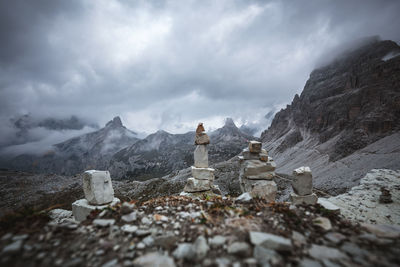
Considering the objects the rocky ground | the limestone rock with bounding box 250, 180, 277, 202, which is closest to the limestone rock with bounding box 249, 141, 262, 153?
the limestone rock with bounding box 250, 180, 277, 202

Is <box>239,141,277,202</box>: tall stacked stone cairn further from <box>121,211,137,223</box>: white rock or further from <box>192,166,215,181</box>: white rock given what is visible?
<box>121,211,137,223</box>: white rock

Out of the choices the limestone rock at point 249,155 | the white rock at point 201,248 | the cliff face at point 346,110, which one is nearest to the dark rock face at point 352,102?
the cliff face at point 346,110

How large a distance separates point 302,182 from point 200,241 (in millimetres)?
5794

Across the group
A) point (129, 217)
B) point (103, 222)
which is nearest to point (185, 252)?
point (129, 217)

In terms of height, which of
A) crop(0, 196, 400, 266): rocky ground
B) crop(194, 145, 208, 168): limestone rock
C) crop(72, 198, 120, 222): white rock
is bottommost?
crop(72, 198, 120, 222): white rock

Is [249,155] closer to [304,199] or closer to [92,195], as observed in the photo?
[304,199]

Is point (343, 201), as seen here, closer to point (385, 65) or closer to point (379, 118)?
point (379, 118)

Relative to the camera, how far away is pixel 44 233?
8.54 ft

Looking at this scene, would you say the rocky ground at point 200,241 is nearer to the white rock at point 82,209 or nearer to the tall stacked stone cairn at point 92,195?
the white rock at point 82,209

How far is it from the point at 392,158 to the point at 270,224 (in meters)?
48.8

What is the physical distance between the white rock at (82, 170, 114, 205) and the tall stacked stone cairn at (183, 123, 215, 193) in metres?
3.62

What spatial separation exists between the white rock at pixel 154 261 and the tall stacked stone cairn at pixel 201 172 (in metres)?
5.53

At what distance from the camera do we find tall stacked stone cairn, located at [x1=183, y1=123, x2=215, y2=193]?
7.88 m

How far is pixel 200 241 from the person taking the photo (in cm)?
260
